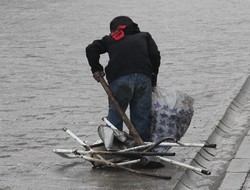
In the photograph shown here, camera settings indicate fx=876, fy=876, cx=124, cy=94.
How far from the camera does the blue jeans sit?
8.98m

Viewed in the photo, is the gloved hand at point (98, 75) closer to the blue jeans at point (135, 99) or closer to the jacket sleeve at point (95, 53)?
the jacket sleeve at point (95, 53)

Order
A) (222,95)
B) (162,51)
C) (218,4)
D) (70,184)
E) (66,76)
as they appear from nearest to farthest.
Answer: (70,184) → (222,95) → (66,76) → (162,51) → (218,4)

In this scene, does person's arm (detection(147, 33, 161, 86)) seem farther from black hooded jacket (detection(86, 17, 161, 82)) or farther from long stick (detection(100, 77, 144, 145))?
long stick (detection(100, 77, 144, 145))

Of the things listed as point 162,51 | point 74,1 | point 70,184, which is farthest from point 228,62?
point 74,1

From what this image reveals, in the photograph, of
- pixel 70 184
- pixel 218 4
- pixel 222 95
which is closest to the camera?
pixel 70 184

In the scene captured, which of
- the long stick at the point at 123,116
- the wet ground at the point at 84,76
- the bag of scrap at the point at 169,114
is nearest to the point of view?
the long stick at the point at 123,116

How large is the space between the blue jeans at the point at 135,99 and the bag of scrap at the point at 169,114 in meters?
0.08

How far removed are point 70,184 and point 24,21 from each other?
12.6 m

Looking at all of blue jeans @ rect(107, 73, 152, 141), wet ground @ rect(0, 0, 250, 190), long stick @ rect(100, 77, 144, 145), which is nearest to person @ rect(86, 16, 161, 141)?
blue jeans @ rect(107, 73, 152, 141)

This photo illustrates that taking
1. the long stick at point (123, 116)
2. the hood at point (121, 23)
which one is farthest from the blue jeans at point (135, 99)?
the hood at point (121, 23)

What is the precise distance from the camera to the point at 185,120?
30.3ft

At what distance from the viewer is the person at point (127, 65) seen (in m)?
8.98

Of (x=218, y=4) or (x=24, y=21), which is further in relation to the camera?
(x=218, y=4)

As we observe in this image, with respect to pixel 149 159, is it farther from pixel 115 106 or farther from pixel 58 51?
pixel 58 51
